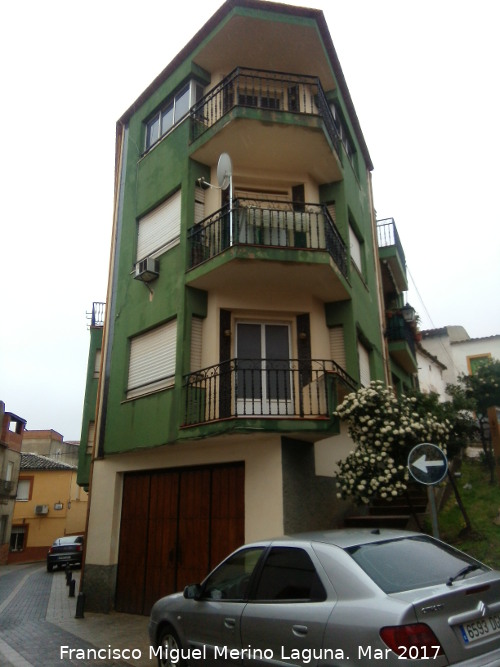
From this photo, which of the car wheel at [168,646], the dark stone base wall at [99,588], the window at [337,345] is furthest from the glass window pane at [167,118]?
the car wheel at [168,646]

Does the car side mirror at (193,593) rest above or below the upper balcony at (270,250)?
below

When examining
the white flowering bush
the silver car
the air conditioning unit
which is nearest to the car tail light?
the silver car

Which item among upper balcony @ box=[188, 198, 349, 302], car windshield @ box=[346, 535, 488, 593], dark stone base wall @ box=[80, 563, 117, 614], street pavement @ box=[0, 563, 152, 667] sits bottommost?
street pavement @ box=[0, 563, 152, 667]

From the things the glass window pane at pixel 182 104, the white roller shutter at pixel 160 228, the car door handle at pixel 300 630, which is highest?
the glass window pane at pixel 182 104

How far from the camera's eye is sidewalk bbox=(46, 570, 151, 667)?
7716 millimetres

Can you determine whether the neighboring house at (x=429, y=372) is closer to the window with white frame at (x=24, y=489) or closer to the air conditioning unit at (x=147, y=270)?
the air conditioning unit at (x=147, y=270)

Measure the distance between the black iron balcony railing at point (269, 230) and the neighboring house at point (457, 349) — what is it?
17774mm

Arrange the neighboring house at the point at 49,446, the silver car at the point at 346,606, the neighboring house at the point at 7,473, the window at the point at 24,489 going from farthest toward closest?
1. the neighboring house at the point at 49,446
2. the window at the point at 24,489
3. the neighboring house at the point at 7,473
4. the silver car at the point at 346,606

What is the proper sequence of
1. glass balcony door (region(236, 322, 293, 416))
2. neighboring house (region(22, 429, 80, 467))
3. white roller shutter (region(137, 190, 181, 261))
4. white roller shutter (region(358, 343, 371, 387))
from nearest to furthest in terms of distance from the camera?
glass balcony door (region(236, 322, 293, 416)), white roller shutter (region(137, 190, 181, 261)), white roller shutter (region(358, 343, 371, 387)), neighboring house (region(22, 429, 80, 467))

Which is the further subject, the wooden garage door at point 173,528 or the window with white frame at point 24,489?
the window with white frame at point 24,489

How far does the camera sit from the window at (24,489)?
3647 centimetres

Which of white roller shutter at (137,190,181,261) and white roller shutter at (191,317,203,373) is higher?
white roller shutter at (137,190,181,261)

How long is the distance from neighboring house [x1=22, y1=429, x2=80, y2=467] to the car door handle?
160ft

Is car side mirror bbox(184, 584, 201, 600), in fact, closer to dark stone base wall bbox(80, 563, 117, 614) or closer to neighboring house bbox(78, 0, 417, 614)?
neighboring house bbox(78, 0, 417, 614)
